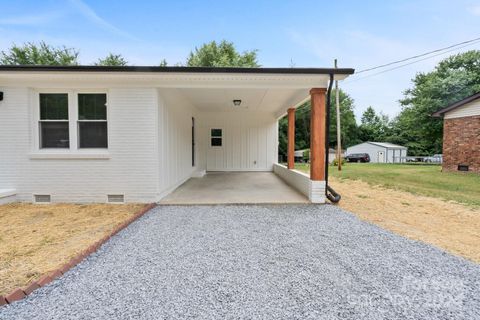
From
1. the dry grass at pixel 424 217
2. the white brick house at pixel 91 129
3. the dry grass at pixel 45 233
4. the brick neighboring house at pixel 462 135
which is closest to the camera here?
the dry grass at pixel 45 233

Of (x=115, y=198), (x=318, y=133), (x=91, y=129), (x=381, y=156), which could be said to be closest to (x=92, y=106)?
(x=91, y=129)

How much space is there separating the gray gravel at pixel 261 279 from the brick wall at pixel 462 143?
1182cm

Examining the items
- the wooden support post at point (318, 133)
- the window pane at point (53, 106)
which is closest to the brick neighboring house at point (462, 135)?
the wooden support post at point (318, 133)

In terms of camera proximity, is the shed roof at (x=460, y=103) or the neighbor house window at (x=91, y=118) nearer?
the neighbor house window at (x=91, y=118)

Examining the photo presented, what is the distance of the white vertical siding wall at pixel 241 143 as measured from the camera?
11922mm

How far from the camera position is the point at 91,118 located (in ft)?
18.0

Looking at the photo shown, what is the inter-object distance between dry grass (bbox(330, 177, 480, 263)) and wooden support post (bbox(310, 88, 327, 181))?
0.97 metres

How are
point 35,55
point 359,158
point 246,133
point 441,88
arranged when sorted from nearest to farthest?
point 246,133
point 441,88
point 35,55
point 359,158

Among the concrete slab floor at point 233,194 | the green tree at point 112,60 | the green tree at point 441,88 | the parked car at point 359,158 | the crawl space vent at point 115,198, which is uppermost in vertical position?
the green tree at point 112,60

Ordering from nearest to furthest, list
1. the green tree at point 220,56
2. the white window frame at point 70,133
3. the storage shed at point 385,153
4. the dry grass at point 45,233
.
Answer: the dry grass at point 45,233, the white window frame at point 70,133, the green tree at point 220,56, the storage shed at point 385,153

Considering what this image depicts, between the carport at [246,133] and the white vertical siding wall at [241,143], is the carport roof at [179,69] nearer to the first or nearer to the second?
the carport at [246,133]

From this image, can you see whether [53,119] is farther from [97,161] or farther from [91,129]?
[97,161]

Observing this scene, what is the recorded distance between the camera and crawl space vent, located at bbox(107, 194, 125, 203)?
552 centimetres

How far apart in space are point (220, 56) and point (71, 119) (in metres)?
18.9
